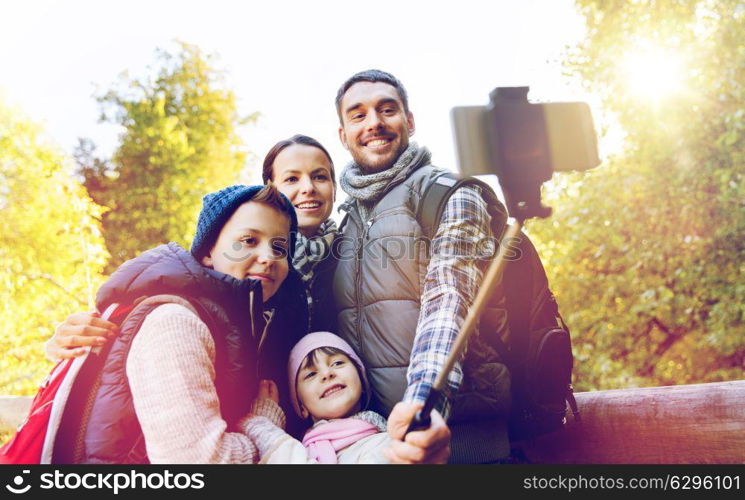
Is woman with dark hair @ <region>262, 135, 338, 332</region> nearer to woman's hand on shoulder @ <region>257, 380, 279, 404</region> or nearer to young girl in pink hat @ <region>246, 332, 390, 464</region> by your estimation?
young girl in pink hat @ <region>246, 332, 390, 464</region>

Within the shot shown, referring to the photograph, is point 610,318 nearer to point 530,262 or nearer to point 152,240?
point 530,262

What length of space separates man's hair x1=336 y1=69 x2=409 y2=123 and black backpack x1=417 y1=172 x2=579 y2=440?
1.90 ft

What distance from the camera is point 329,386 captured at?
7.57 ft

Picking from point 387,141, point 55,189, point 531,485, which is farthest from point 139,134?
point 531,485

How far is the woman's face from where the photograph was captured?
2.90 m

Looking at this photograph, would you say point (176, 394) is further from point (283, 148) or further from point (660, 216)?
point (660, 216)

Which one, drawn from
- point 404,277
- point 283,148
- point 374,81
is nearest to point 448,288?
point 404,277

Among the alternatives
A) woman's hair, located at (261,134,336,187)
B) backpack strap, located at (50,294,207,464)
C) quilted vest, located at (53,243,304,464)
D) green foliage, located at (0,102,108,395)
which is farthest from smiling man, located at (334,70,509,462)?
green foliage, located at (0,102,108,395)

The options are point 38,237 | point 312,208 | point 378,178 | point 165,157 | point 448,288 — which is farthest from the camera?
point 165,157

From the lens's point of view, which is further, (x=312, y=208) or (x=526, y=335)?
(x=312, y=208)

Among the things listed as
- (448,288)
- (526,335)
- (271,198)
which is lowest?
(526,335)

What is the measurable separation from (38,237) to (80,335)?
7572 mm

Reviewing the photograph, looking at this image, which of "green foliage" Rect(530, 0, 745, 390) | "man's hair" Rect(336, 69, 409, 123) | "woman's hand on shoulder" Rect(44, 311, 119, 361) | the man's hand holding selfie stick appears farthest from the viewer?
"green foliage" Rect(530, 0, 745, 390)

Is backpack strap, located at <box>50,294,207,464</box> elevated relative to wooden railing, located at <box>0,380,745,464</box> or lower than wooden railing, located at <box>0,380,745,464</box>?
elevated
